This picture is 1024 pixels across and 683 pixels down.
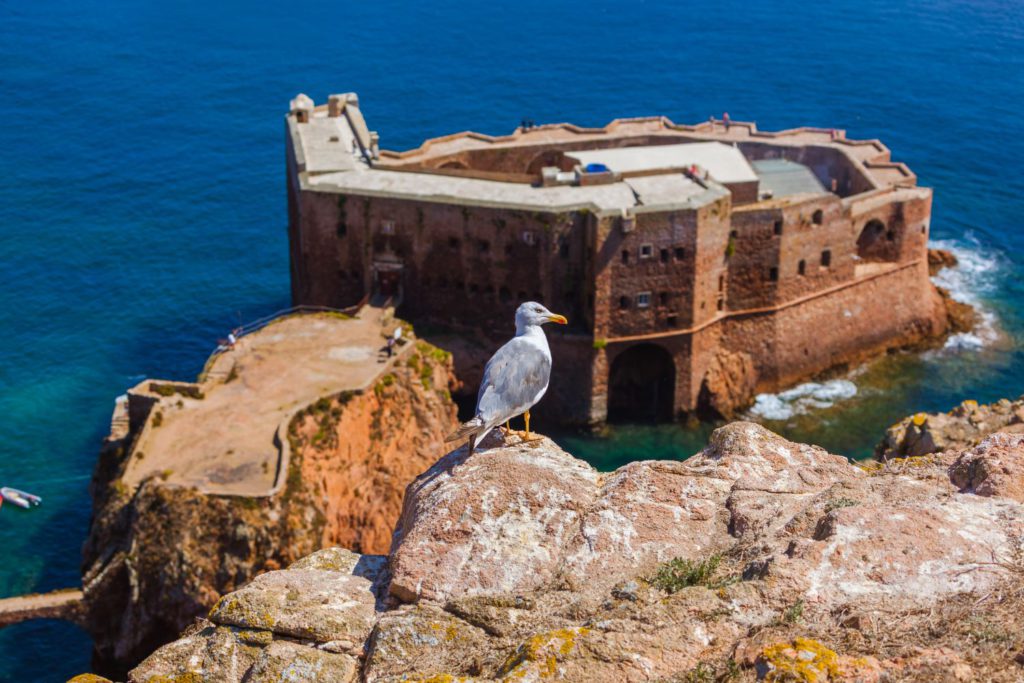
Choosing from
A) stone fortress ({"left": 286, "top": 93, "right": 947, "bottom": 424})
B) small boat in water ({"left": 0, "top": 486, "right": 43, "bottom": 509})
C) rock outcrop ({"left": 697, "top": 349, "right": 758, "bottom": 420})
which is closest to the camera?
small boat in water ({"left": 0, "top": 486, "right": 43, "bottom": 509})

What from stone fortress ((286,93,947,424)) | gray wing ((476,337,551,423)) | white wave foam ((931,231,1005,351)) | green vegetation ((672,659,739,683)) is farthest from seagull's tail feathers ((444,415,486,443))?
white wave foam ((931,231,1005,351))

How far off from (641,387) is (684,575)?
5880 cm

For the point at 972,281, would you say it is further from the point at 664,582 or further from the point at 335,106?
the point at 664,582

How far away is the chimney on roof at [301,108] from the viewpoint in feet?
258

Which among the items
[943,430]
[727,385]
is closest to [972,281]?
[727,385]

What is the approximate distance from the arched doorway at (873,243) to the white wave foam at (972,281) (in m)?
7.39

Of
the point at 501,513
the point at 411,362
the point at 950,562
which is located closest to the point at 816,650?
the point at 950,562

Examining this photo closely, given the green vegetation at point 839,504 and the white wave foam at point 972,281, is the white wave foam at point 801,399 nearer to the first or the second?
the white wave foam at point 972,281

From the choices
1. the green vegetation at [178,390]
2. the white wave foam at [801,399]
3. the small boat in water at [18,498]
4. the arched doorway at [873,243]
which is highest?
the arched doorway at [873,243]

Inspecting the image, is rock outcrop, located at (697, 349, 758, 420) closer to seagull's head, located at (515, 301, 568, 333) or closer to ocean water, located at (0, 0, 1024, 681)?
ocean water, located at (0, 0, 1024, 681)

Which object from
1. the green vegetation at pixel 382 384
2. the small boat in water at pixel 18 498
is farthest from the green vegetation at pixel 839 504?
the small boat in water at pixel 18 498

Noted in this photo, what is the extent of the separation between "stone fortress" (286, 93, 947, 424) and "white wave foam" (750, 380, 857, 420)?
33.8 inches

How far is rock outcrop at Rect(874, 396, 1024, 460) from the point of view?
93.7 feet

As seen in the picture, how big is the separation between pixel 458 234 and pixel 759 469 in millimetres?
51134
